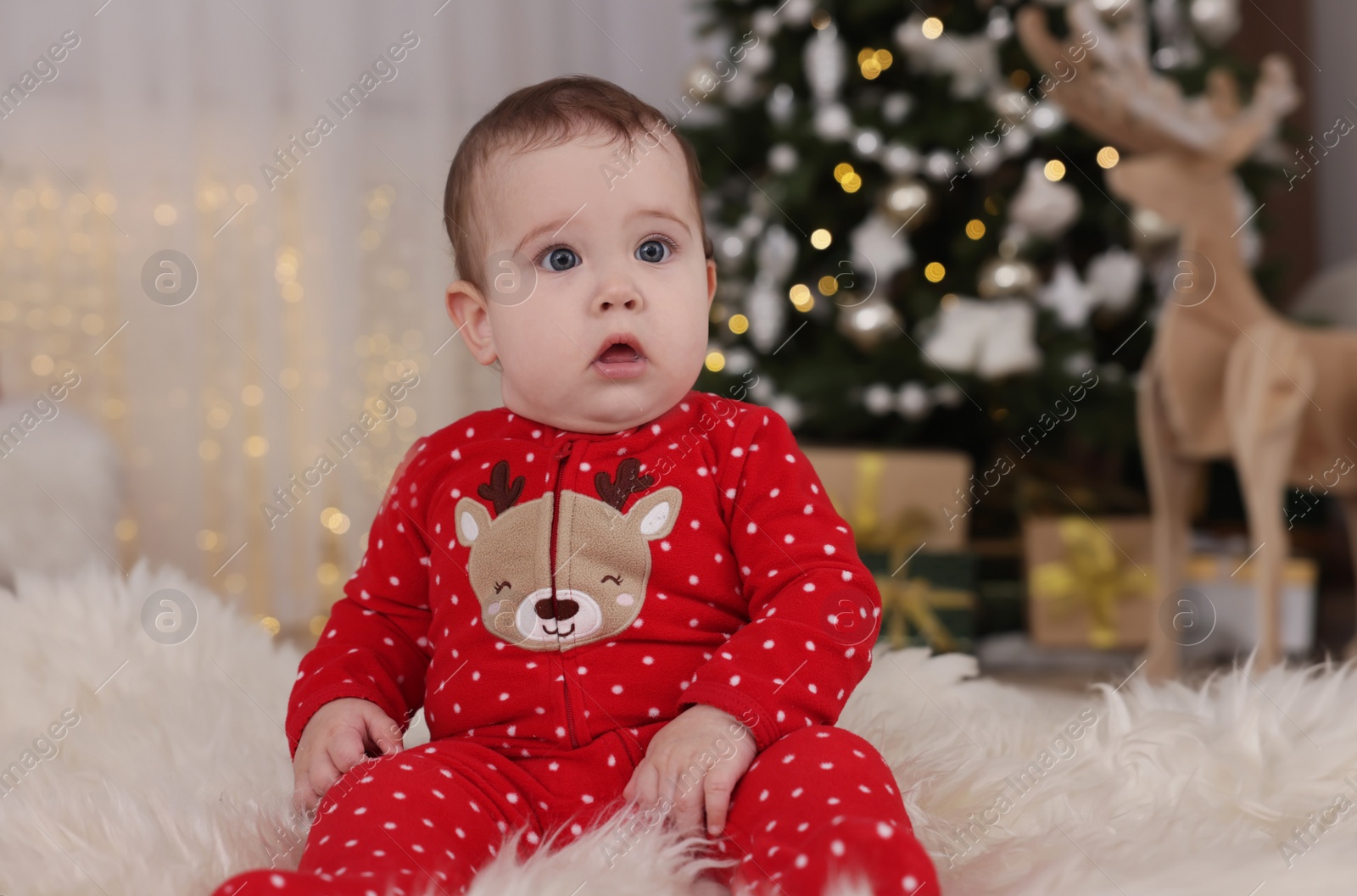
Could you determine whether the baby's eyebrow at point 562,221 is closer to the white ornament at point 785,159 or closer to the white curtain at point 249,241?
the white ornament at point 785,159

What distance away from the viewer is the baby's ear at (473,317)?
2.62 feet

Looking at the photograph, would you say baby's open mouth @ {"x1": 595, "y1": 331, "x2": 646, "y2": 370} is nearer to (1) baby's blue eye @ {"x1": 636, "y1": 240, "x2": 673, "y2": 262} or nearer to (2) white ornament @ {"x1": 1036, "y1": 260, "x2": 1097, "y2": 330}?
(1) baby's blue eye @ {"x1": 636, "y1": 240, "x2": 673, "y2": 262}

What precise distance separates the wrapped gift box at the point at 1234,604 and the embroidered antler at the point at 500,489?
1.77 metres

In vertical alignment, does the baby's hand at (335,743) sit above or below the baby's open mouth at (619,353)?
below

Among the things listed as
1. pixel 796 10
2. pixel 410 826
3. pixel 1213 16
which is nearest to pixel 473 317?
pixel 410 826

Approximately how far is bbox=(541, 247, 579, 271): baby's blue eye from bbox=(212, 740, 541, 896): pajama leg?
1.00 feet

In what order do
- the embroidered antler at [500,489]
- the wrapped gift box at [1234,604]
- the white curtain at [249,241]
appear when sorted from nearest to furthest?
the embroidered antler at [500,489]
the wrapped gift box at [1234,604]
the white curtain at [249,241]

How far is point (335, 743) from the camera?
73 cm

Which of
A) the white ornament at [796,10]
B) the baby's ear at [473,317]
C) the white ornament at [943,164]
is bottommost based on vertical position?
the baby's ear at [473,317]

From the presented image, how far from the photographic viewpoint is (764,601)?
2.38 feet

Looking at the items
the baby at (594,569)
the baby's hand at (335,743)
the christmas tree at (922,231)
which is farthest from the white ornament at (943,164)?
the baby's hand at (335,743)

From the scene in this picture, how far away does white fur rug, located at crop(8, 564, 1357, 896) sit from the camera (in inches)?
23.9

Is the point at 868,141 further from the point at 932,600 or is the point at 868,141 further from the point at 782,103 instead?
the point at 932,600

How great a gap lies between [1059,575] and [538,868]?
1814 mm
